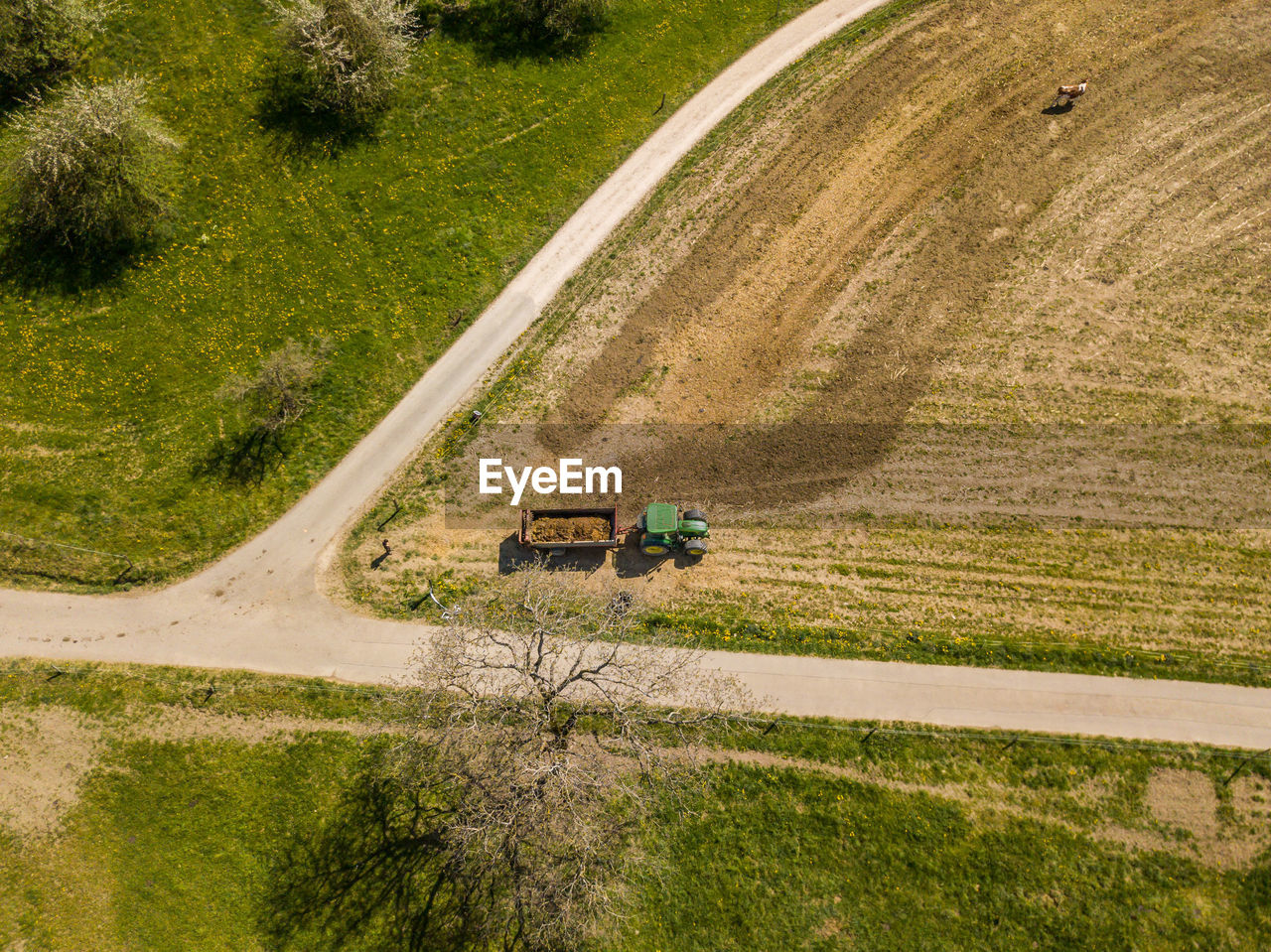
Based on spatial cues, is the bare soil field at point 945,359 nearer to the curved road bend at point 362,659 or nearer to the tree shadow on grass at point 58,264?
the curved road bend at point 362,659

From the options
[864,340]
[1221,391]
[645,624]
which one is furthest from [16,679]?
[1221,391]

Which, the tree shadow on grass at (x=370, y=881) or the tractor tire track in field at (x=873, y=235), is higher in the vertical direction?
the tractor tire track in field at (x=873, y=235)

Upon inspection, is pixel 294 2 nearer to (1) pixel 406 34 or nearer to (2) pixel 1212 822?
(1) pixel 406 34

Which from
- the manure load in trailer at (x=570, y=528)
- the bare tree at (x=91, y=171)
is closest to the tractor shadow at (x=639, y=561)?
→ the manure load in trailer at (x=570, y=528)

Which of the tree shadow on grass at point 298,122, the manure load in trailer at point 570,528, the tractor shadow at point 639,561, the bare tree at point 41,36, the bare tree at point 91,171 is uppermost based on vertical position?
the bare tree at point 41,36

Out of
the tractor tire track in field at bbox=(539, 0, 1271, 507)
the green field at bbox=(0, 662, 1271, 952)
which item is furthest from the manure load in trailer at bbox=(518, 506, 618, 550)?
the green field at bbox=(0, 662, 1271, 952)

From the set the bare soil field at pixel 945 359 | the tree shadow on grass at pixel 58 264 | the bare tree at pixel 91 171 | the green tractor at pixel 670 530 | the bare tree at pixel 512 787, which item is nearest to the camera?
the bare tree at pixel 512 787

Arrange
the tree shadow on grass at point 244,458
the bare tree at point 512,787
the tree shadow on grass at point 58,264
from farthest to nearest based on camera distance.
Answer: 1. the tree shadow on grass at point 58,264
2. the tree shadow on grass at point 244,458
3. the bare tree at point 512,787
